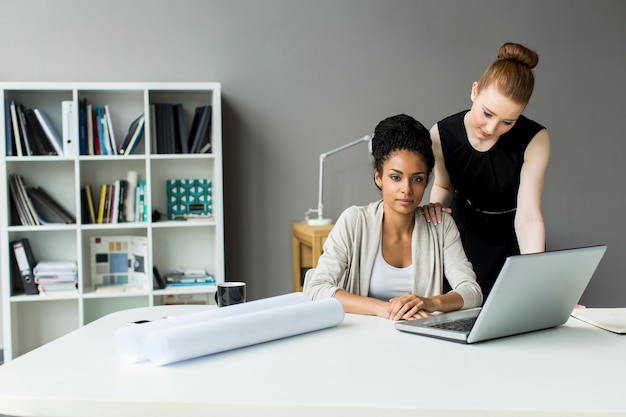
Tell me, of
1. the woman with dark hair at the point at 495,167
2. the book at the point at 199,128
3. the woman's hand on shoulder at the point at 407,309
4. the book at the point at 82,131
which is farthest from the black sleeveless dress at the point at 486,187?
the book at the point at 82,131

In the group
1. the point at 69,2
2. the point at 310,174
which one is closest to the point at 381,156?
the point at 310,174

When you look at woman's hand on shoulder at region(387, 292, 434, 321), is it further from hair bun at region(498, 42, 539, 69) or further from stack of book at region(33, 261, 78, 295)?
stack of book at region(33, 261, 78, 295)

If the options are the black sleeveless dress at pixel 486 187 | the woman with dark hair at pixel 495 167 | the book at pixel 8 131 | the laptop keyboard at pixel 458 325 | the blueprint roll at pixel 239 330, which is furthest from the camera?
the book at pixel 8 131

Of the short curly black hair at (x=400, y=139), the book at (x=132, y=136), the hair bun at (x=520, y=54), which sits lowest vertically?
the short curly black hair at (x=400, y=139)

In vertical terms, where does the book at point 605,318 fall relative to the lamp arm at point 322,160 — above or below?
below

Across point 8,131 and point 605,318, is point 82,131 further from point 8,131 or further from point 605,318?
point 605,318

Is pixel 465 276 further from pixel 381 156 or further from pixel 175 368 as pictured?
pixel 175 368

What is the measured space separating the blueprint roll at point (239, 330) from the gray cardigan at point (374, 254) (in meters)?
0.54

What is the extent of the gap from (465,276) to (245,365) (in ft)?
3.14

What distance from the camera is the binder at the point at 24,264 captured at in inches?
129

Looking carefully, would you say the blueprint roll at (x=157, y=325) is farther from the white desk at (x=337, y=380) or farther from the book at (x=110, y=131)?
the book at (x=110, y=131)

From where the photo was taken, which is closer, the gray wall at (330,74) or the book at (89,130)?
the book at (89,130)

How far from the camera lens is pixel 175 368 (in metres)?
1.06

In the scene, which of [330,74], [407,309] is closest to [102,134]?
[330,74]
